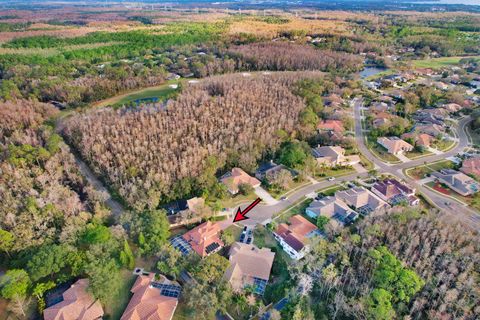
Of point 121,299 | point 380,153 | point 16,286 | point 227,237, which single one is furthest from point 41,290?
point 380,153

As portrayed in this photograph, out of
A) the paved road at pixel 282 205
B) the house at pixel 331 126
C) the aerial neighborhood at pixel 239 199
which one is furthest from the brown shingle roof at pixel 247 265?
the house at pixel 331 126

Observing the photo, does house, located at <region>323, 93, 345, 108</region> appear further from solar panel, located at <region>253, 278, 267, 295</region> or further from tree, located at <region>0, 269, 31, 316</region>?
tree, located at <region>0, 269, 31, 316</region>

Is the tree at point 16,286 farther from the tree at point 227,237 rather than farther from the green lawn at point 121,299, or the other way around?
the tree at point 227,237

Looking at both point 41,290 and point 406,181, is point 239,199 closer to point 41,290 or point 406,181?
point 41,290

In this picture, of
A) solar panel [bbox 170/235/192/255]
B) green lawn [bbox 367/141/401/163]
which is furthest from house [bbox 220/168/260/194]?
green lawn [bbox 367/141/401/163]

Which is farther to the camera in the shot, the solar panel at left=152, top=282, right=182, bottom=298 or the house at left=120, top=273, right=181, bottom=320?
the solar panel at left=152, top=282, right=182, bottom=298

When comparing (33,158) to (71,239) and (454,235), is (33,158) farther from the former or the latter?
(454,235)
